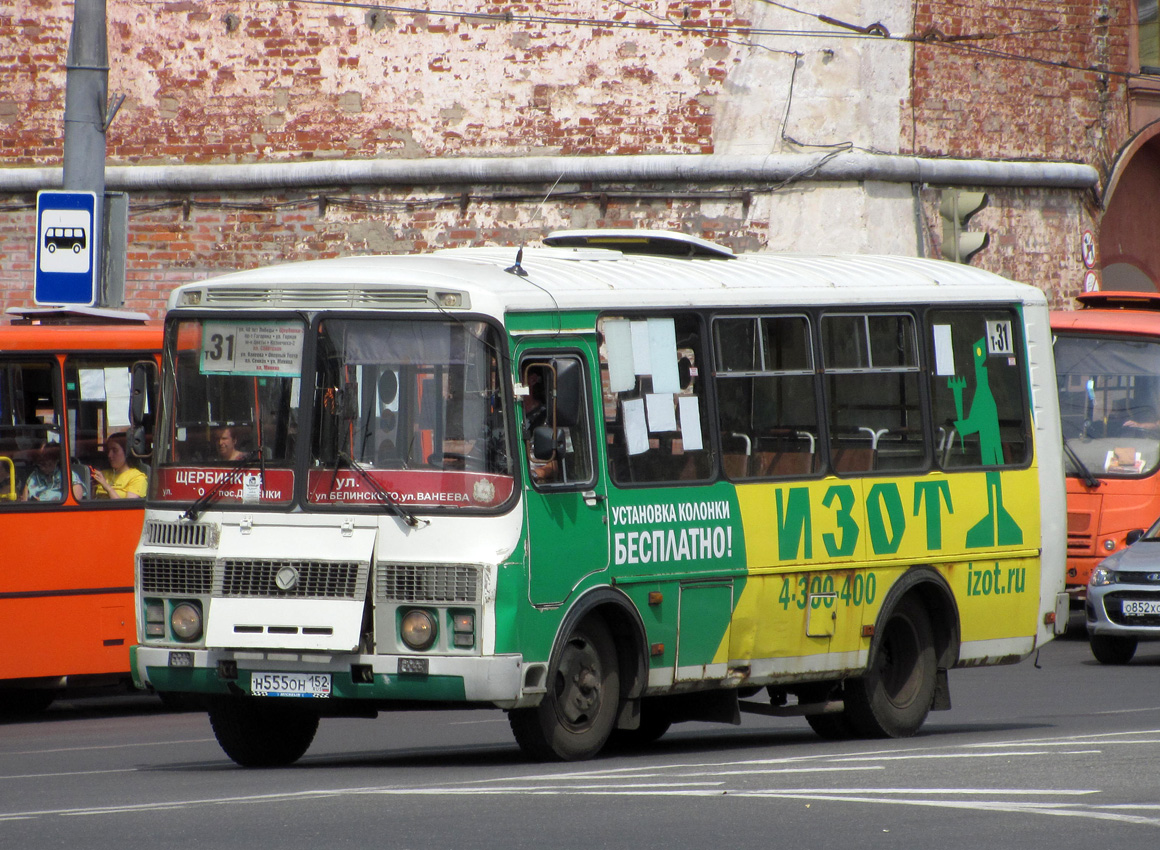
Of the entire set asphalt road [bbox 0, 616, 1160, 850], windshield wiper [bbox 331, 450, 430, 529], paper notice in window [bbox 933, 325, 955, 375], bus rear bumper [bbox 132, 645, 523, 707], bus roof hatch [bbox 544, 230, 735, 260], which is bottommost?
asphalt road [bbox 0, 616, 1160, 850]

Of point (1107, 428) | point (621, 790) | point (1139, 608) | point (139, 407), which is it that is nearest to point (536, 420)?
point (621, 790)

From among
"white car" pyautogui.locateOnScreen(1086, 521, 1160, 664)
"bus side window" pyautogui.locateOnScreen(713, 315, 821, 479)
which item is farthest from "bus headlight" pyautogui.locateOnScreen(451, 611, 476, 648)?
"white car" pyautogui.locateOnScreen(1086, 521, 1160, 664)

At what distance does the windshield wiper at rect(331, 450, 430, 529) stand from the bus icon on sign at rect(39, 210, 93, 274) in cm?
565

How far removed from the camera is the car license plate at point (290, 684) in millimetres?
9883

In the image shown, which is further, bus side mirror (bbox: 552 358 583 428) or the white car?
the white car

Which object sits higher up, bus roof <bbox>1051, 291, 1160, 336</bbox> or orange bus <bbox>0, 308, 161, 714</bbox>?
bus roof <bbox>1051, 291, 1160, 336</bbox>

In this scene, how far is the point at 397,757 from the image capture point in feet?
37.4

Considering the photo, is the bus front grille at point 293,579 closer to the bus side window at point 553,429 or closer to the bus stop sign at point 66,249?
the bus side window at point 553,429

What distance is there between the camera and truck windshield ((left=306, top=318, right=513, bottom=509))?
32.6ft

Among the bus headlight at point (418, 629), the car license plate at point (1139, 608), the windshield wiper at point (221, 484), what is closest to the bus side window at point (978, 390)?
the bus headlight at point (418, 629)

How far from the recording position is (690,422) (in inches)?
434

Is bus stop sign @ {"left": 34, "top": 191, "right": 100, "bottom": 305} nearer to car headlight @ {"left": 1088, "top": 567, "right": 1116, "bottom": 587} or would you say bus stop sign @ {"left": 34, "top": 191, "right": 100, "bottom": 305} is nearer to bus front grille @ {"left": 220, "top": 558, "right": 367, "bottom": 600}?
bus front grille @ {"left": 220, "top": 558, "right": 367, "bottom": 600}

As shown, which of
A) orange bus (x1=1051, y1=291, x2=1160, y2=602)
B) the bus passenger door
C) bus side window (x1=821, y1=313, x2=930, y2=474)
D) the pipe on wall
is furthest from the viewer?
the pipe on wall

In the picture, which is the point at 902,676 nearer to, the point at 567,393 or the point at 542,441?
the point at 567,393
